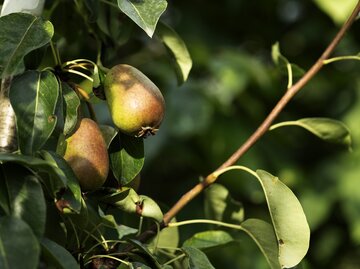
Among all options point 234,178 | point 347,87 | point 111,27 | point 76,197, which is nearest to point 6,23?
point 76,197

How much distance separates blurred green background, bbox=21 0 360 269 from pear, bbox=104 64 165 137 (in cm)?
130

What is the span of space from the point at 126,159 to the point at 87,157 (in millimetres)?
70

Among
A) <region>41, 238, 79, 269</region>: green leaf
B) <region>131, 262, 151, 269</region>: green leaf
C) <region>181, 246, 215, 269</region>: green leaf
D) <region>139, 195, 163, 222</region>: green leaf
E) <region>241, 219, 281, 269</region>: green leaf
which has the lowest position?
<region>241, 219, 281, 269</region>: green leaf

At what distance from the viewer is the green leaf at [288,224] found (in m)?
0.91

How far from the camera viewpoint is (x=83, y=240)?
96 centimetres

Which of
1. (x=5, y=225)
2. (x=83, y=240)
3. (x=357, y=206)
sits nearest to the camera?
(x=5, y=225)

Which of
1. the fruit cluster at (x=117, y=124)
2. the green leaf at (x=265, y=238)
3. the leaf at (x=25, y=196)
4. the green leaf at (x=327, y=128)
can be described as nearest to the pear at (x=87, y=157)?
the fruit cluster at (x=117, y=124)

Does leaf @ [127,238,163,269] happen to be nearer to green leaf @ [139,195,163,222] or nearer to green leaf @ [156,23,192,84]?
green leaf @ [139,195,163,222]

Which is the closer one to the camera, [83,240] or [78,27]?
[83,240]

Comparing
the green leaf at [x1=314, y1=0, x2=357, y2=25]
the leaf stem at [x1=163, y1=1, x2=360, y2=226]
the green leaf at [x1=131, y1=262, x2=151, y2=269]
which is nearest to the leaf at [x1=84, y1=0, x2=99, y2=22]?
the leaf stem at [x1=163, y1=1, x2=360, y2=226]

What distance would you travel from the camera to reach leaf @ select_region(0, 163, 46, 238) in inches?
29.1

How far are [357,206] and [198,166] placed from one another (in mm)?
494

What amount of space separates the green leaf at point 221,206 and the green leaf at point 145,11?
33 cm

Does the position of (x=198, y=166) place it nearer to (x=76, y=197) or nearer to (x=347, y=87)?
Answer: (x=347, y=87)
